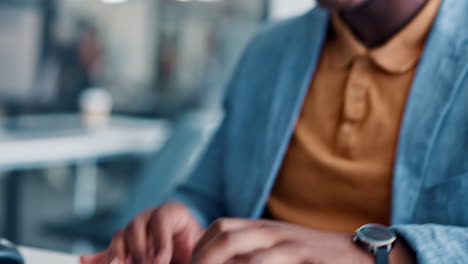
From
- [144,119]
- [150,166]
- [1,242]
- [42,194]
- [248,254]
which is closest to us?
[248,254]

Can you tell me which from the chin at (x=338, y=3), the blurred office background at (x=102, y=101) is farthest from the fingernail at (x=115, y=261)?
the blurred office background at (x=102, y=101)

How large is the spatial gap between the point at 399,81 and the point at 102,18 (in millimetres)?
3162

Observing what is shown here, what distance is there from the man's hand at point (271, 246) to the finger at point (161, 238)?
0.42ft

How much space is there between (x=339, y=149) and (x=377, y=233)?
35 cm

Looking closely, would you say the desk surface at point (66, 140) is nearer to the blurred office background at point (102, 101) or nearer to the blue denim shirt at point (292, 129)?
the blurred office background at point (102, 101)

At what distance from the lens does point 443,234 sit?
574mm

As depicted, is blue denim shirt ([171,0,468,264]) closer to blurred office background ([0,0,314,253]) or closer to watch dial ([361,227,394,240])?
watch dial ([361,227,394,240])

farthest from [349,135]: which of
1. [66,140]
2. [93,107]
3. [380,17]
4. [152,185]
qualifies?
[93,107]

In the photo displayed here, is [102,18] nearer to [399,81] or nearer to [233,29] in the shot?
[233,29]

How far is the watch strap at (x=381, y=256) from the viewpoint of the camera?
519 mm

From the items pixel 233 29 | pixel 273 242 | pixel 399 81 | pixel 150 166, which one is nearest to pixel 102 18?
pixel 233 29

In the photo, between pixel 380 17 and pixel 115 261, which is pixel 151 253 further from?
pixel 380 17

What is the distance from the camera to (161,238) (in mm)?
684

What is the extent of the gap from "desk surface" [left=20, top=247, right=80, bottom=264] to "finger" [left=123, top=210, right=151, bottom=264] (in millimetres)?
90
